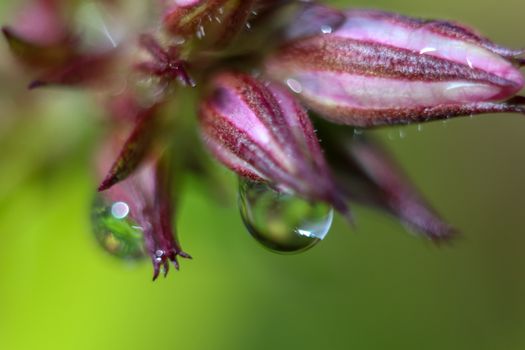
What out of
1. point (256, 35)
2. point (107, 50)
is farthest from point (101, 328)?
point (256, 35)

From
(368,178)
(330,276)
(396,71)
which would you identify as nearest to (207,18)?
(396,71)

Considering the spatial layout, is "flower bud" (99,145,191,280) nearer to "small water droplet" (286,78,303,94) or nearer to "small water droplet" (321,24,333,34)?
"small water droplet" (286,78,303,94)

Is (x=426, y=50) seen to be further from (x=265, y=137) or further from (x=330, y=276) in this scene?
(x=330, y=276)

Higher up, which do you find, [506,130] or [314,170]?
[314,170]

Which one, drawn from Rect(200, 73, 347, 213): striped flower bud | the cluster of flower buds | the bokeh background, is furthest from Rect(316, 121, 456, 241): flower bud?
the bokeh background

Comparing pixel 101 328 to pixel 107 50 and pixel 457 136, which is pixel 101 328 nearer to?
pixel 107 50

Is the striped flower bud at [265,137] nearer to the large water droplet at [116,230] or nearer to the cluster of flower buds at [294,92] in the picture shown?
the cluster of flower buds at [294,92]

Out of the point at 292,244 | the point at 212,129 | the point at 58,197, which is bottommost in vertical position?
the point at 58,197
